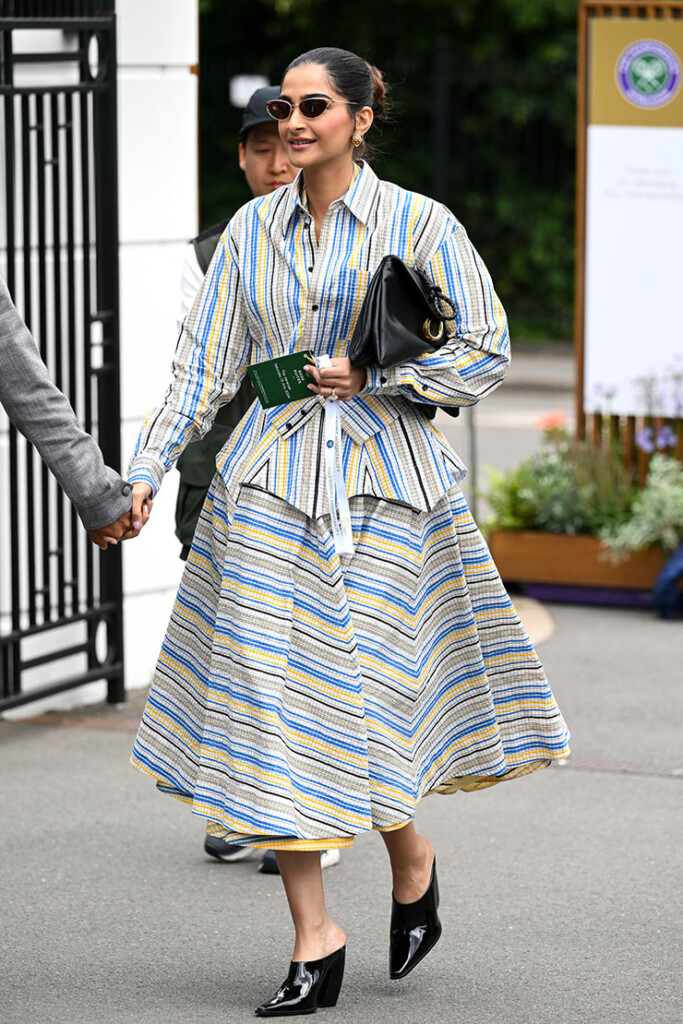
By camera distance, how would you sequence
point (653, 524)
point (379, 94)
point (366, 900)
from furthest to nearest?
point (653, 524) < point (366, 900) < point (379, 94)

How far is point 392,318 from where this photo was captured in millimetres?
3639

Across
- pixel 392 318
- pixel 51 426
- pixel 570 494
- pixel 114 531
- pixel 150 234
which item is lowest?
pixel 570 494

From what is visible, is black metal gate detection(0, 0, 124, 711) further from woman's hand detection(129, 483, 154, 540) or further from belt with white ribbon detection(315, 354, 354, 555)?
belt with white ribbon detection(315, 354, 354, 555)

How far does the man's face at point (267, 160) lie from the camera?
4.78 meters

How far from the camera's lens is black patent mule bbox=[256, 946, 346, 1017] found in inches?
149

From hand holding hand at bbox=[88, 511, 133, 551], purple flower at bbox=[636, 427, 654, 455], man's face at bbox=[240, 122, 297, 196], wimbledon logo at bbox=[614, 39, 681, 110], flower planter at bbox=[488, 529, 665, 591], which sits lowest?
flower planter at bbox=[488, 529, 665, 591]

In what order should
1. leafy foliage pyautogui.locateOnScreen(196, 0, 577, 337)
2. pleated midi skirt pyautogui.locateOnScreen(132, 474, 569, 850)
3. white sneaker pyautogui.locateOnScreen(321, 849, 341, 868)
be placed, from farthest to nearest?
leafy foliage pyautogui.locateOnScreen(196, 0, 577, 337) < white sneaker pyautogui.locateOnScreen(321, 849, 341, 868) < pleated midi skirt pyautogui.locateOnScreen(132, 474, 569, 850)

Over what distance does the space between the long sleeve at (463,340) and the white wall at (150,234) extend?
286 cm

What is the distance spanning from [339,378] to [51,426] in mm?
599

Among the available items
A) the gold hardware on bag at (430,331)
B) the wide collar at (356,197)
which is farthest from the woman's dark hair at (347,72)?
the gold hardware on bag at (430,331)

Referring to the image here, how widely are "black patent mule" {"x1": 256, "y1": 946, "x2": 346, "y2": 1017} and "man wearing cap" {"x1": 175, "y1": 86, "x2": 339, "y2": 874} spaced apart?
1.00 metres

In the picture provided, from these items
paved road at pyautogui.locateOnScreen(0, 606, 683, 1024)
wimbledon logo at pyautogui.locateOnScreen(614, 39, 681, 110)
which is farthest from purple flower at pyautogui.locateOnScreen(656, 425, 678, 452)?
paved road at pyautogui.locateOnScreen(0, 606, 683, 1024)

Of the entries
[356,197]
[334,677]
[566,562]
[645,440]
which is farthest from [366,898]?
[645,440]

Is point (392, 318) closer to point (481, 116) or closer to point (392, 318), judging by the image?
point (392, 318)
